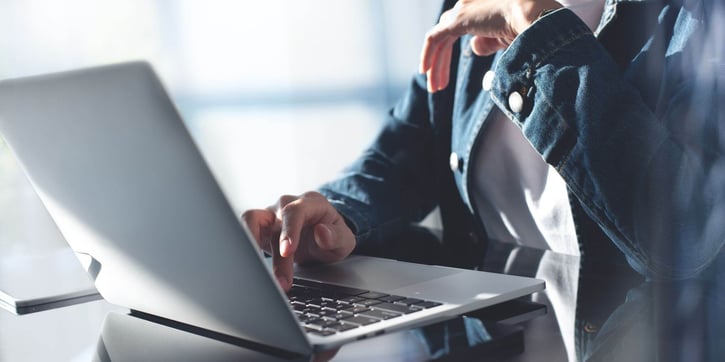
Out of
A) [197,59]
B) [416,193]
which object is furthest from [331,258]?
[197,59]

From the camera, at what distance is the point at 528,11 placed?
740 millimetres

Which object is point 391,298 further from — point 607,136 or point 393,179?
point 393,179

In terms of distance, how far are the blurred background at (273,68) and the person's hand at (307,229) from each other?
184 cm

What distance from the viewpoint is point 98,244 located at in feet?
1.88

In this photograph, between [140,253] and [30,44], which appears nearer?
[140,253]

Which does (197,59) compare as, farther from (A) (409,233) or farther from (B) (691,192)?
(B) (691,192)

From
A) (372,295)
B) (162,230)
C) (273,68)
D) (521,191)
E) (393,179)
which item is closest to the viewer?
(162,230)

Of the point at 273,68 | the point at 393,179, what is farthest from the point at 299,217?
the point at 273,68

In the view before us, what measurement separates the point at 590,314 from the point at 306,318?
19 cm

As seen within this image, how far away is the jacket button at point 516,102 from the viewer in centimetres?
73

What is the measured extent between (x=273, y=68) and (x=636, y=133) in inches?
86.8

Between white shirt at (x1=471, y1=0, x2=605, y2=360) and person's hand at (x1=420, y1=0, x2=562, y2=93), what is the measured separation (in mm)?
124

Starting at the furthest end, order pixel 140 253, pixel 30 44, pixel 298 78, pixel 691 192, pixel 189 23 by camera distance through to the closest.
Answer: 1. pixel 298 78
2. pixel 189 23
3. pixel 30 44
4. pixel 691 192
5. pixel 140 253

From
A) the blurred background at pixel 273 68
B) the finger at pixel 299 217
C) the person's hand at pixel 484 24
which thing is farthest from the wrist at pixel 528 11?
the blurred background at pixel 273 68
